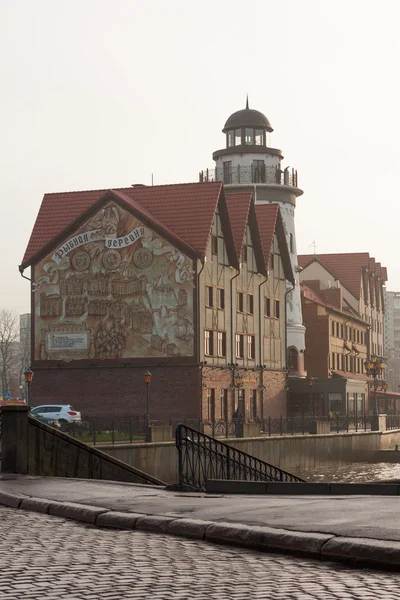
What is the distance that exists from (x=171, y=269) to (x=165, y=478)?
Result: 695 inches

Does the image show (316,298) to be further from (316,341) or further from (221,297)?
(221,297)

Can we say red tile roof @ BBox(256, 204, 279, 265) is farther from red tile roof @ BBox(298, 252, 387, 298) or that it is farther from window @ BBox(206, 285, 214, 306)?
red tile roof @ BBox(298, 252, 387, 298)

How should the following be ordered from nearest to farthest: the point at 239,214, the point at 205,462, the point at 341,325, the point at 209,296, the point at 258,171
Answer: the point at 205,462
the point at 209,296
the point at 239,214
the point at 258,171
the point at 341,325

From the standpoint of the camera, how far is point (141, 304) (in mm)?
59438

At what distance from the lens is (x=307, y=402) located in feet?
255

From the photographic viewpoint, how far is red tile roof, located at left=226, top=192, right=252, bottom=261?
210 ft

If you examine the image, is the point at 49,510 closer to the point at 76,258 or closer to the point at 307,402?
the point at 76,258

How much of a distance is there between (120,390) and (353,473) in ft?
40.8

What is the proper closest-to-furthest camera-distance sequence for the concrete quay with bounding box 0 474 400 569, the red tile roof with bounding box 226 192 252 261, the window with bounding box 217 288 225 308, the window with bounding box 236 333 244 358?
the concrete quay with bounding box 0 474 400 569, the window with bounding box 217 288 225 308, the red tile roof with bounding box 226 192 252 261, the window with bounding box 236 333 244 358

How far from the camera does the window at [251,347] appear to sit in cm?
6581

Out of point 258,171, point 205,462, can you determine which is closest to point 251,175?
point 258,171

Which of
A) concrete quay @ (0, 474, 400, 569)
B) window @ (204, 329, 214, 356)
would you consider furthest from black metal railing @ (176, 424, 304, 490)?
window @ (204, 329, 214, 356)

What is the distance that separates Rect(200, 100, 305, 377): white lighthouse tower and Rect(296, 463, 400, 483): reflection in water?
13.2 meters

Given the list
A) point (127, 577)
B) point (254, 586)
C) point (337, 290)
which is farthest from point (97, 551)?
point (337, 290)
